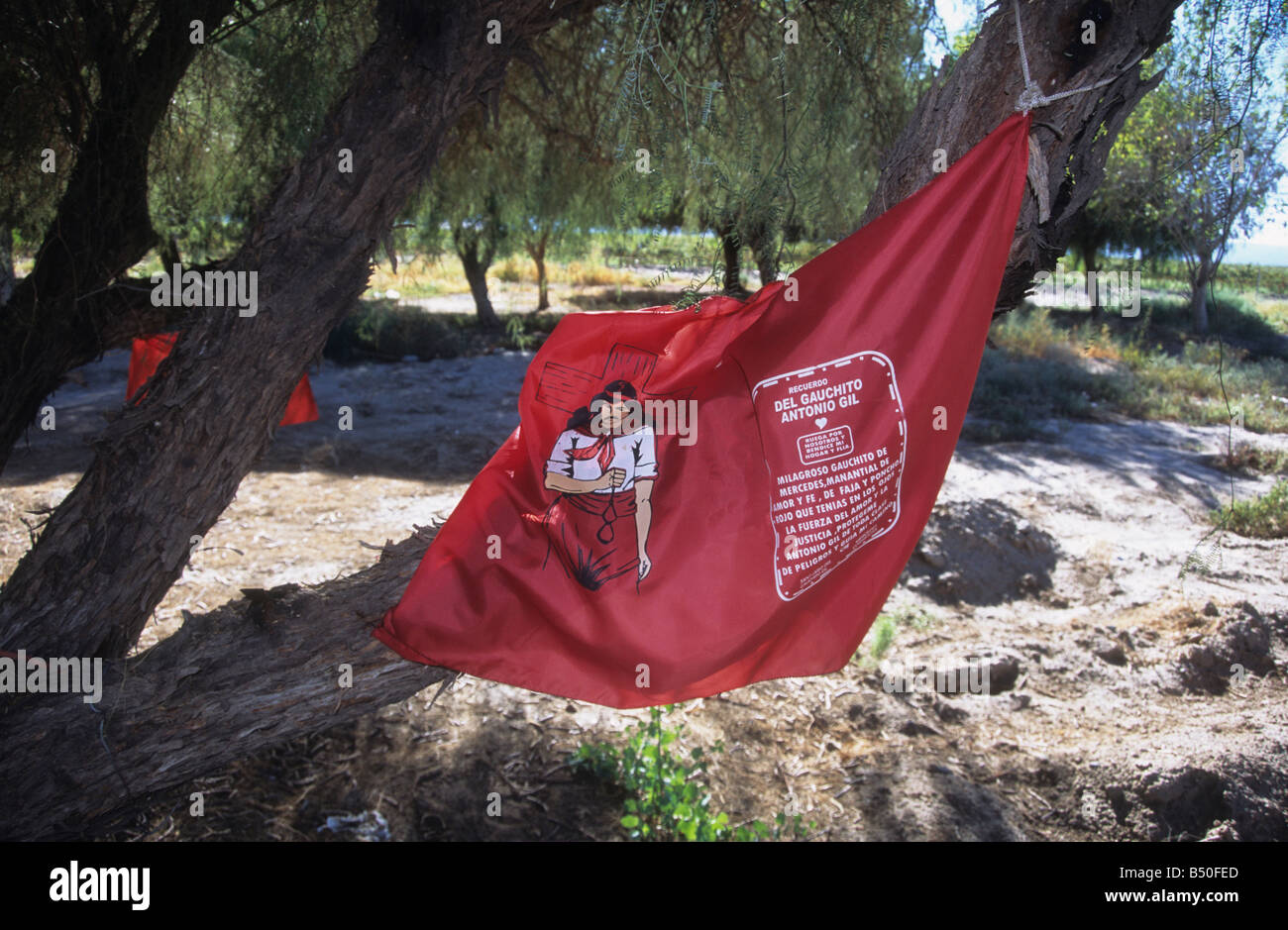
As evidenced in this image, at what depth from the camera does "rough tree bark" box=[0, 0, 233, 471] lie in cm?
382

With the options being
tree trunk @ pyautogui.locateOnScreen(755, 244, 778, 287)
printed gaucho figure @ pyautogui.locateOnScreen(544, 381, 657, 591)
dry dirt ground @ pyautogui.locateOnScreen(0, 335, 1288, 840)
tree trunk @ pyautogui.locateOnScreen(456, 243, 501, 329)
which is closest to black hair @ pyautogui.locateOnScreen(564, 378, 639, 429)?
printed gaucho figure @ pyautogui.locateOnScreen(544, 381, 657, 591)

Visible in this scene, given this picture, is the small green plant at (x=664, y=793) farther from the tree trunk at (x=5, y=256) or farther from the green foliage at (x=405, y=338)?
the green foliage at (x=405, y=338)

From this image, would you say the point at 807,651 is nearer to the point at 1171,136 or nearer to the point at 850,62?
the point at 850,62

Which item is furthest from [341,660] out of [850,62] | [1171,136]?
[1171,136]

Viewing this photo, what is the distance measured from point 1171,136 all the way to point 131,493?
14.7 m

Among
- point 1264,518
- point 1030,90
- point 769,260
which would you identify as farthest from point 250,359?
point 1264,518

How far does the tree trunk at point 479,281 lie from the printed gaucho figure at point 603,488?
1420 cm

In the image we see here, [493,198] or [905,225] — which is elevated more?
[493,198]

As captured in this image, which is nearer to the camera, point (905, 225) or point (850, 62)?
point (905, 225)

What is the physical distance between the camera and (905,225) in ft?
8.79

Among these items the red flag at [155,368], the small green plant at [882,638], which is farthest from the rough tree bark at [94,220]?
the small green plant at [882,638]

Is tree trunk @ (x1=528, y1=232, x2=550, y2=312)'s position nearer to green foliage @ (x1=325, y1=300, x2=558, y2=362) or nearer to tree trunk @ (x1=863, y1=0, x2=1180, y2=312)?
green foliage @ (x1=325, y1=300, x2=558, y2=362)

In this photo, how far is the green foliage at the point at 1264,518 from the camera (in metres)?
6.97

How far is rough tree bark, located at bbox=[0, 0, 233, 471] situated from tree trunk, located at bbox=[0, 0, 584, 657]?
103cm
